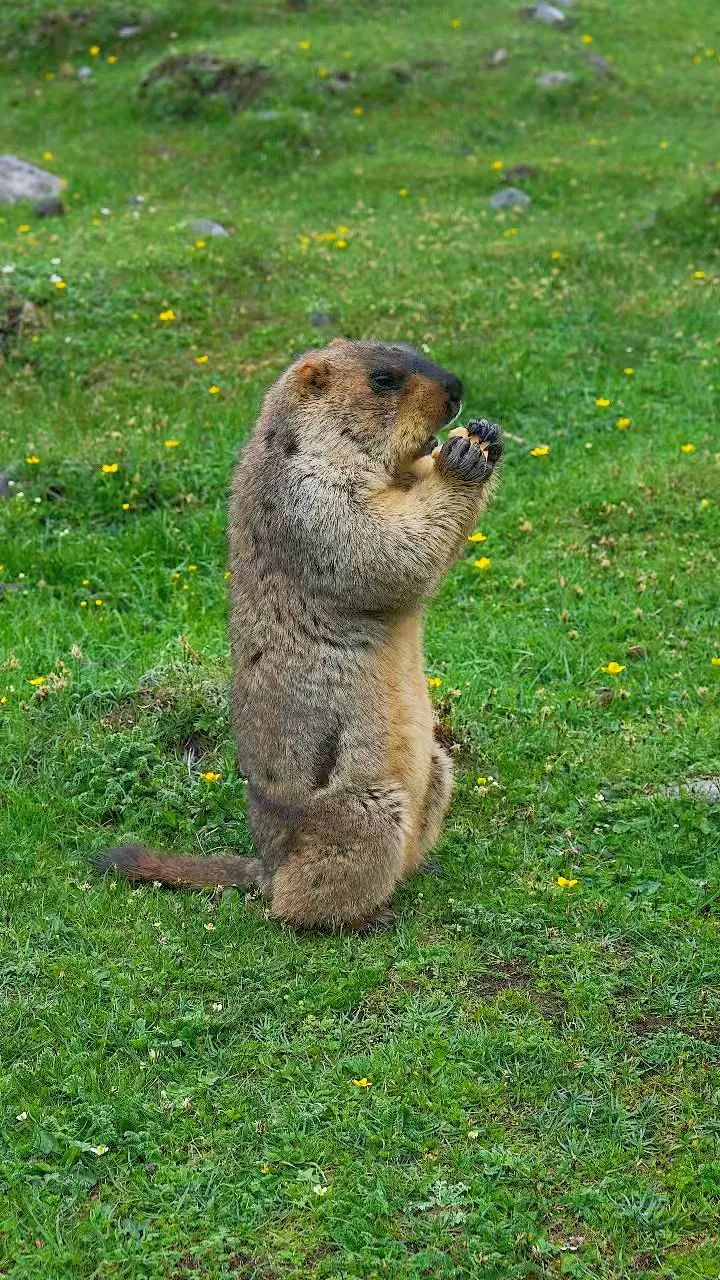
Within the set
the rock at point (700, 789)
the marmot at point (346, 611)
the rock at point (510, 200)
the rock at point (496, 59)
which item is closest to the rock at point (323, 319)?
the rock at point (510, 200)

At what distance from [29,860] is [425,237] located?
416 inches

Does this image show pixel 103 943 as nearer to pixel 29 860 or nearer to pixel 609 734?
pixel 29 860

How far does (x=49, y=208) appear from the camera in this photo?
652 inches

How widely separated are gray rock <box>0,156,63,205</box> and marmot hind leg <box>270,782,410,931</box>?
1293 cm

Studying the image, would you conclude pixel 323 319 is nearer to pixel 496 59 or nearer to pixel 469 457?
pixel 469 457

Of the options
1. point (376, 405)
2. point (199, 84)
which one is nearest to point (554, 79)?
point (199, 84)

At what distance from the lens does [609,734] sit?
764cm

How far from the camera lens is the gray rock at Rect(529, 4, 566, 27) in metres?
22.8

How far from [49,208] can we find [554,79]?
8.34 m

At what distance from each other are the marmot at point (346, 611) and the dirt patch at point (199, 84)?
14.7 meters

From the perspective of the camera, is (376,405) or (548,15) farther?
(548,15)

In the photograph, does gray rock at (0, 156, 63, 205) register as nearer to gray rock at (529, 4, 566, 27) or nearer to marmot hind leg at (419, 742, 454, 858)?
gray rock at (529, 4, 566, 27)

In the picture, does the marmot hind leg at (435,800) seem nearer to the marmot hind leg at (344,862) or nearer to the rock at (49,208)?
the marmot hind leg at (344,862)

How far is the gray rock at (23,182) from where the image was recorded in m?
17.0
